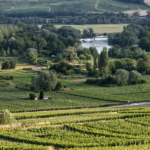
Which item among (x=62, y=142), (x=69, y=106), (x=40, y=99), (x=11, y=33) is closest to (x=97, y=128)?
(x=62, y=142)

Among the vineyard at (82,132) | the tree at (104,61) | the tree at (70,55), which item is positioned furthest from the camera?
the tree at (70,55)

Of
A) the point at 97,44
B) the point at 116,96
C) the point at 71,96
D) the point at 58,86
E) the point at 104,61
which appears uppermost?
the point at 104,61

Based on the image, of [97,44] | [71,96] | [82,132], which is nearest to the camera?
[82,132]

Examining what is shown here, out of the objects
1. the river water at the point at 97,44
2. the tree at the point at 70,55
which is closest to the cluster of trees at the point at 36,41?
the river water at the point at 97,44

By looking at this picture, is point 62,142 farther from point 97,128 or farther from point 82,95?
point 82,95

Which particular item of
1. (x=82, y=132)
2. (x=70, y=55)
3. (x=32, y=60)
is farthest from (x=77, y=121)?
(x=70, y=55)

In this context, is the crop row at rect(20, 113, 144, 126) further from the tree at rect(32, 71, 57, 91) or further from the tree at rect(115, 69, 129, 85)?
the tree at rect(115, 69, 129, 85)

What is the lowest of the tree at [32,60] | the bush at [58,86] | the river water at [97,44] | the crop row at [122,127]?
the river water at [97,44]

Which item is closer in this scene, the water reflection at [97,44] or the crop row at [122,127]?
the crop row at [122,127]

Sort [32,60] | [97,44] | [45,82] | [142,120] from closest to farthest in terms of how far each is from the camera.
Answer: [142,120], [45,82], [32,60], [97,44]

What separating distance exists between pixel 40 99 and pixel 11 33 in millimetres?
98659

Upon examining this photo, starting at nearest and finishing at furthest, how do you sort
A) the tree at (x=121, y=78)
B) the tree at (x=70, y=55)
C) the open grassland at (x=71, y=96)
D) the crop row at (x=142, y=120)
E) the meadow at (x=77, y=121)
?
the meadow at (x=77, y=121), the crop row at (x=142, y=120), the open grassland at (x=71, y=96), the tree at (x=121, y=78), the tree at (x=70, y=55)

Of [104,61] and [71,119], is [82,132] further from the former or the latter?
[104,61]

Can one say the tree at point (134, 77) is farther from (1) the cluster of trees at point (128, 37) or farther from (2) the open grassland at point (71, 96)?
(1) the cluster of trees at point (128, 37)
